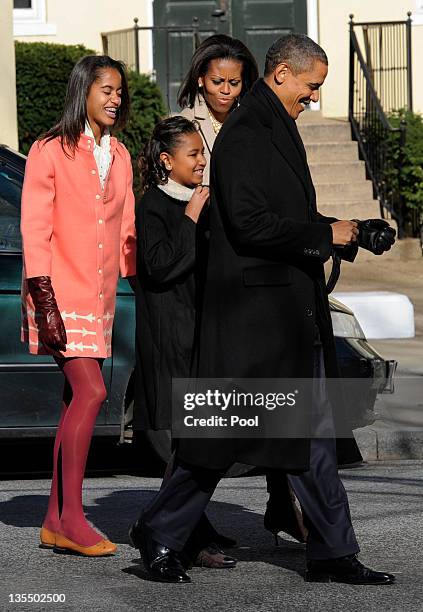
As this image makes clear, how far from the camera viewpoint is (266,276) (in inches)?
205

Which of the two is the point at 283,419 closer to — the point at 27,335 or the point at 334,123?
the point at 27,335

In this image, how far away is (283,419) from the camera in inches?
206

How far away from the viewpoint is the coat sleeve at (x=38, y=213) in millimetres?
5824

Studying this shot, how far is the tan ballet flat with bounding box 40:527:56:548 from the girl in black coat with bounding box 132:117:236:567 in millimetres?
534

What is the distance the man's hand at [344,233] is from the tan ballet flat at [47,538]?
5.49 ft

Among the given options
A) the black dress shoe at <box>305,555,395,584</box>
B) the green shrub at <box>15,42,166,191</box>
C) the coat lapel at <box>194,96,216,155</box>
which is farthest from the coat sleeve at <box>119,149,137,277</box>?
the green shrub at <box>15,42,166,191</box>

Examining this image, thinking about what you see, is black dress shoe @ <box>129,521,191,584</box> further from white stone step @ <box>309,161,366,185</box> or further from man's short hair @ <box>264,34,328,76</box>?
white stone step @ <box>309,161,366,185</box>

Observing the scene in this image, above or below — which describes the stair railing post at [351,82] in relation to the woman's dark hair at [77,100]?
above

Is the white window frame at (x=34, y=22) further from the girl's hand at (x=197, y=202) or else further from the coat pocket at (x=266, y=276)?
the coat pocket at (x=266, y=276)

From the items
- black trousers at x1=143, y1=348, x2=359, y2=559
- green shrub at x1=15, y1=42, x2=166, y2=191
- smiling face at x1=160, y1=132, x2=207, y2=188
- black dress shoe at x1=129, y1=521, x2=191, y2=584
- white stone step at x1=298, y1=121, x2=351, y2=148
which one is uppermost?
green shrub at x1=15, y1=42, x2=166, y2=191

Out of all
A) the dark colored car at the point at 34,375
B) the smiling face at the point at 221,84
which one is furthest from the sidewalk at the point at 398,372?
the smiling face at the point at 221,84

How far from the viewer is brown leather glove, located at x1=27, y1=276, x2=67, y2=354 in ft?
18.9

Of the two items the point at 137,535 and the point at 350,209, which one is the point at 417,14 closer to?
the point at 350,209

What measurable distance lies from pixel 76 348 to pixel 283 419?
1.03 m
